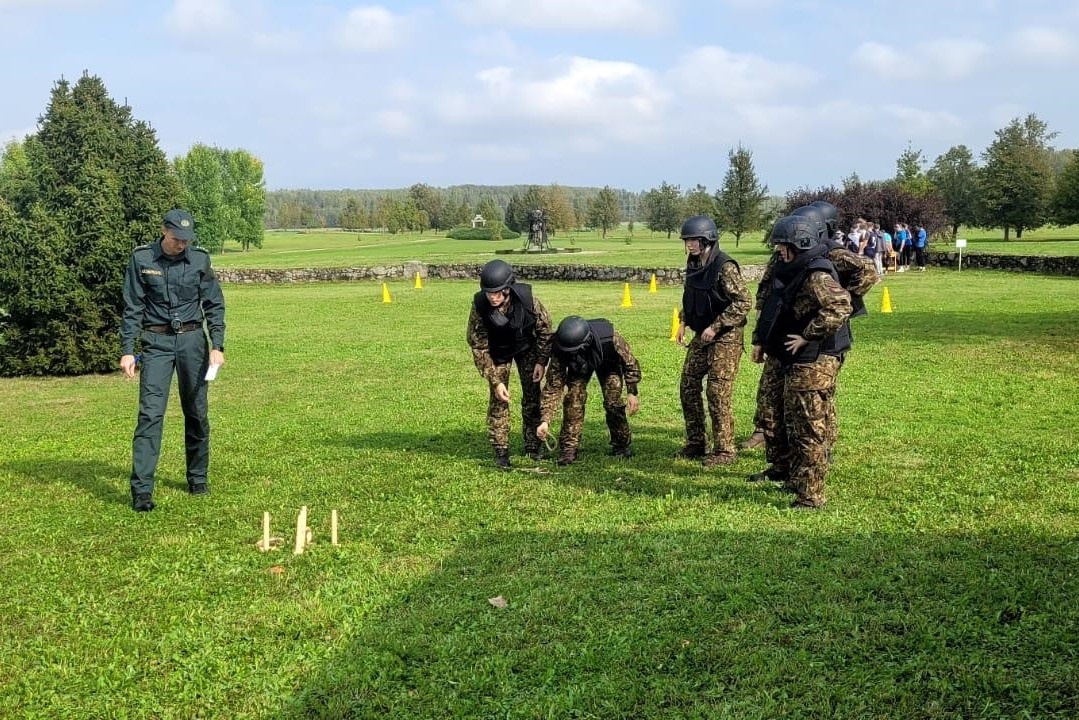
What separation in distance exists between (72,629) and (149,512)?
2324mm

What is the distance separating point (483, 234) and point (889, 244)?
64.3 metres

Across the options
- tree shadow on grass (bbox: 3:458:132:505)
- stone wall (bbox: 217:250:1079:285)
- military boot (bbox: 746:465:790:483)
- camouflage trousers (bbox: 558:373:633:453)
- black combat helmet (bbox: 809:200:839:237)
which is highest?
black combat helmet (bbox: 809:200:839:237)

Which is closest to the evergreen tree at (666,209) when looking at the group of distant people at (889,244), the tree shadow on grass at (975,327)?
the group of distant people at (889,244)

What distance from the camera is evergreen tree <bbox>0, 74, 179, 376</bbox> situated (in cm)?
1560

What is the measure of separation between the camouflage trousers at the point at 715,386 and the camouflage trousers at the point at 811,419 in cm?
130

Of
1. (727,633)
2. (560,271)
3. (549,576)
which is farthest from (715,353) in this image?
(560,271)

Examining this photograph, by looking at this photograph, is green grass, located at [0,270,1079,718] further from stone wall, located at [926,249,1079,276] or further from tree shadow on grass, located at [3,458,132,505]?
stone wall, located at [926,249,1079,276]

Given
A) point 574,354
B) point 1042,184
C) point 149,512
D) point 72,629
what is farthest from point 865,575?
point 1042,184

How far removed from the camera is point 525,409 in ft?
30.6

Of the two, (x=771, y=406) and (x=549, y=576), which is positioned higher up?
(x=771, y=406)

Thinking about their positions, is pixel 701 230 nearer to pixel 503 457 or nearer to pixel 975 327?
pixel 503 457

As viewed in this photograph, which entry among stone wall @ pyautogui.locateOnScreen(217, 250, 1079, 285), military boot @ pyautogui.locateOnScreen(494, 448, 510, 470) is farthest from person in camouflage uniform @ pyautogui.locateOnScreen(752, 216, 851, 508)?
stone wall @ pyautogui.locateOnScreen(217, 250, 1079, 285)

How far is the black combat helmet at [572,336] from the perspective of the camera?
851 centimetres

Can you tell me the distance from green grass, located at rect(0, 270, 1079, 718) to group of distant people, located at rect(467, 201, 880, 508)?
1.30 ft
